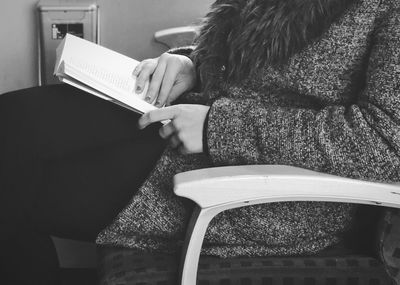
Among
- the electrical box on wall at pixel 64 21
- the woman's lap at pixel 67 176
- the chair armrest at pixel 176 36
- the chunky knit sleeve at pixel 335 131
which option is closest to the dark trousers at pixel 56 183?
the woman's lap at pixel 67 176

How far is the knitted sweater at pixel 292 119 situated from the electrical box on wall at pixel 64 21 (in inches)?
38.0

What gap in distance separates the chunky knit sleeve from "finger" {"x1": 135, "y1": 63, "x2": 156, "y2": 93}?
0.79 ft

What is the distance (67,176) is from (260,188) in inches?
14.4

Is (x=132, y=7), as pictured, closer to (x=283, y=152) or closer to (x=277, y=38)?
(x=277, y=38)

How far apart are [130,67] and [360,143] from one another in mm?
527

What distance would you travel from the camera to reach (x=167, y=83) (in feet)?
3.49

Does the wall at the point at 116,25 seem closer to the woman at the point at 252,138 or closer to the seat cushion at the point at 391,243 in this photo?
the woman at the point at 252,138

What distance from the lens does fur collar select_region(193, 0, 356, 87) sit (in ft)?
2.72

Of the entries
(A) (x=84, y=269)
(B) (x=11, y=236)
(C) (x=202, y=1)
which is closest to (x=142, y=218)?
(B) (x=11, y=236)

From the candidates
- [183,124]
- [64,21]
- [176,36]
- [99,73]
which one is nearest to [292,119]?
[183,124]

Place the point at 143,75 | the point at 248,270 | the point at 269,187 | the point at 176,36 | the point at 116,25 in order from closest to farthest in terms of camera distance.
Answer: the point at 269,187, the point at 248,270, the point at 143,75, the point at 176,36, the point at 116,25

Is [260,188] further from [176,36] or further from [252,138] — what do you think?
[176,36]

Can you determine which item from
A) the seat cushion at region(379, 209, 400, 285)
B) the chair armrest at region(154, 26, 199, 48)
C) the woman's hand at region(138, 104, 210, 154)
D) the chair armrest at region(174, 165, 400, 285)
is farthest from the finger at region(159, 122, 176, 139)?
the chair armrest at region(154, 26, 199, 48)

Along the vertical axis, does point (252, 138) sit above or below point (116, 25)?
above
